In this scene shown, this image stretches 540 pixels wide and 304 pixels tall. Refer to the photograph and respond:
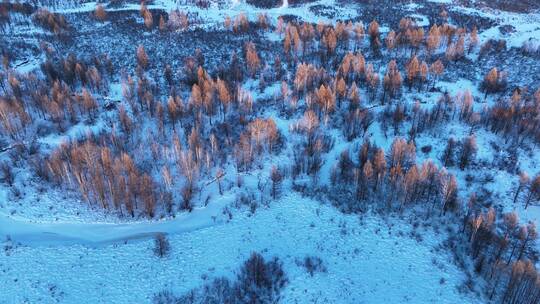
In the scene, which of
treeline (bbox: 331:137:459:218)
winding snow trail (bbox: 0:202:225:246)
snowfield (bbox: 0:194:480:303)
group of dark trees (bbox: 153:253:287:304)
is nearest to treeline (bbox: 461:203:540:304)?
snowfield (bbox: 0:194:480:303)

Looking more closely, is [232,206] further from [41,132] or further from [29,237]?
[41,132]

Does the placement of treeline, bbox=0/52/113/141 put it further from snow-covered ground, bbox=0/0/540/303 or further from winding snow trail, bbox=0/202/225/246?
winding snow trail, bbox=0/202/225/246

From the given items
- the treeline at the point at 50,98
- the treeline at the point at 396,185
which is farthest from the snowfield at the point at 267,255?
the treeline at the point at 50,98

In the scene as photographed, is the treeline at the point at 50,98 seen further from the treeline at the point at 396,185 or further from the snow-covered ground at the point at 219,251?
the treeline at the point at 396,185

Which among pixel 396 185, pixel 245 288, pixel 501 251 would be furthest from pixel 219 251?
pixel 501 251

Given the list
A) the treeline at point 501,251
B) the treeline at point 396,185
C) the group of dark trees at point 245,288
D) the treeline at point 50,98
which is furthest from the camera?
the treeline at point 50,98

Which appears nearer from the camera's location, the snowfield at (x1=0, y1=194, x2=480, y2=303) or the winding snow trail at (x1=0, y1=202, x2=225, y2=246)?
the snowfield at (x1=0, y1=194, x2=480, y2=303)

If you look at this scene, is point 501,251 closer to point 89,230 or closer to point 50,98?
point 89,230

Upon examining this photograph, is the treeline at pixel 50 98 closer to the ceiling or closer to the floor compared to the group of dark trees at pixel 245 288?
closer to the ceiling

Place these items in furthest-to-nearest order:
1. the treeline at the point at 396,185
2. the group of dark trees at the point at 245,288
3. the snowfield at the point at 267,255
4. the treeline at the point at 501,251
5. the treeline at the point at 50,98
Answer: the treeline at the point at 50,98 → the treeline at the point at 396,185 → the snowfield at the point at 267,255 → the group of dark trees at the point at 245,288 → the treeline at the point at 501,251
